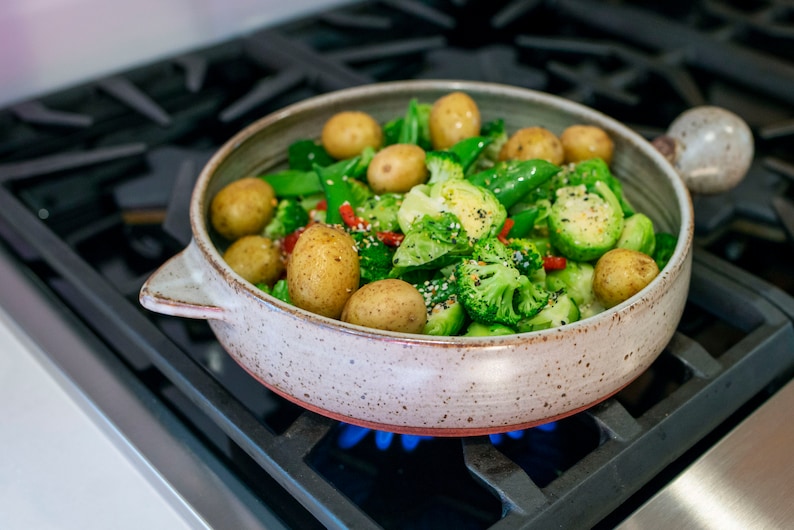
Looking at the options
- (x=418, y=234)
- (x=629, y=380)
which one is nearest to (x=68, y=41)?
(x=418, y=234)

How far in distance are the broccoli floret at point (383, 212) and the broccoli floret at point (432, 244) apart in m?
0.08

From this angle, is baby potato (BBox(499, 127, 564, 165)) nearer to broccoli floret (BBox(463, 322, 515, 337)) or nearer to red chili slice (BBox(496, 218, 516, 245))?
red chili slice (BBox(496, 218, 516, 245))

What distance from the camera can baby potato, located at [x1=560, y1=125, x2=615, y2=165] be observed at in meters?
1.02

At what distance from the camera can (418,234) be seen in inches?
32.6

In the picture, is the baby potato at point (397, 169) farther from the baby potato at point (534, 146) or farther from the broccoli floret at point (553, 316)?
the broccoli floret at point (553, 316)

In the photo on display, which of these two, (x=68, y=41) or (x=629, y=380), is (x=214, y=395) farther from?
(x=68, y=41)

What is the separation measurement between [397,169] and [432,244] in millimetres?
182

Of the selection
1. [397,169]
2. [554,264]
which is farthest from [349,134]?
[554,264]

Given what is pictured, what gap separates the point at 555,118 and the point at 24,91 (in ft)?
3.33

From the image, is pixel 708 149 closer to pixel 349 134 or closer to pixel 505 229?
pixel 505 229

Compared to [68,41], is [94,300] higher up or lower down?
lower down

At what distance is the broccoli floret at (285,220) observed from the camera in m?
0.99

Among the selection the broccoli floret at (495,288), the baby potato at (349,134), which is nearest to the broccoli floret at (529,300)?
the broccoli floret at (495,288)

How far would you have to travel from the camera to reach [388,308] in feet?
2.45
